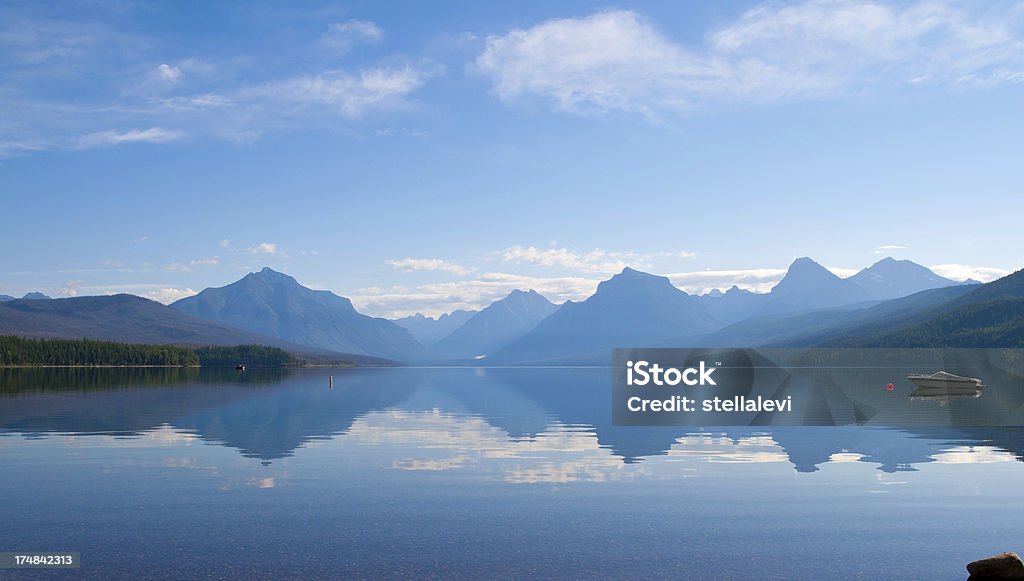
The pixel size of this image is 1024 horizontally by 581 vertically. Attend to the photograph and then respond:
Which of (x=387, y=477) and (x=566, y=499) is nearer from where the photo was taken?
(x=566, y=499)

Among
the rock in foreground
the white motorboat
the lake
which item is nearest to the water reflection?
the lake

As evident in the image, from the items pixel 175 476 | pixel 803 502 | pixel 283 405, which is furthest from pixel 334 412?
pixel 803 502

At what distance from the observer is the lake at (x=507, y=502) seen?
29.3m

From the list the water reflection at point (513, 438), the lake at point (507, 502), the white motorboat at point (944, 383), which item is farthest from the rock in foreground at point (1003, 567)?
the white motorboat at point (944, 383)

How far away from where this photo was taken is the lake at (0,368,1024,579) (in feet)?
96.1

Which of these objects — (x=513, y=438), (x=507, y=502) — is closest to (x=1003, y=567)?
(x=507, y=502)

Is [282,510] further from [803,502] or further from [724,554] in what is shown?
[803,502]

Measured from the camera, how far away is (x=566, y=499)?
136ft

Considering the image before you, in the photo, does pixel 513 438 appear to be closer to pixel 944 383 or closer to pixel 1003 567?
pixel 1003 567

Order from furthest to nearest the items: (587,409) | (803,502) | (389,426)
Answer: (587,409) → (389,426) → (803,502)

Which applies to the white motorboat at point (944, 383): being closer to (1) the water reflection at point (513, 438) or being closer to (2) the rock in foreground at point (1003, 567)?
(1) the water reflection at point (513, 438)

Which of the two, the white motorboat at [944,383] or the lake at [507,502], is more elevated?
the lake at [507,502]

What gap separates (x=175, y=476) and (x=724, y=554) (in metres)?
33.7

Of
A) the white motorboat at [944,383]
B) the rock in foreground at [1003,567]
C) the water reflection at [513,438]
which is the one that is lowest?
the white motorboat at [944,383]
